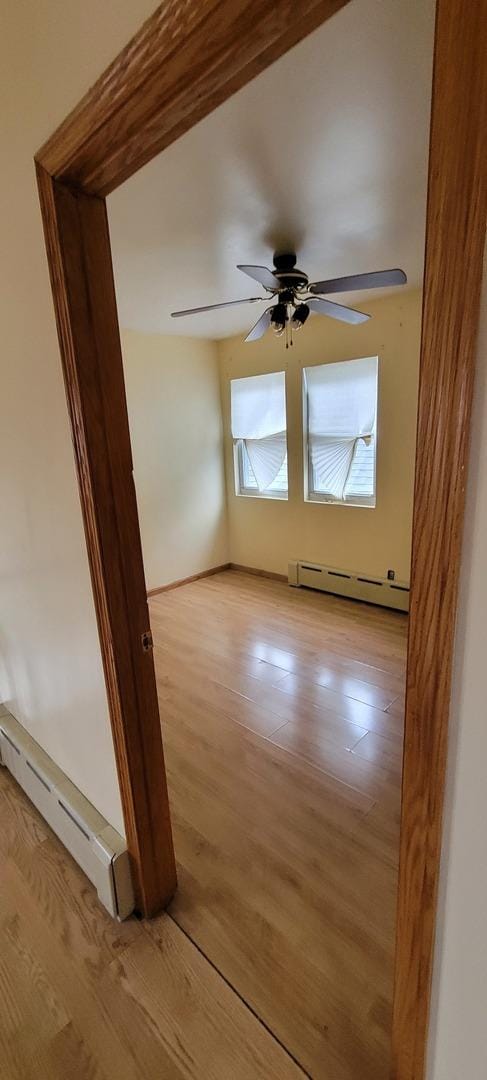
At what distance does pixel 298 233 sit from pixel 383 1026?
2.89 meters

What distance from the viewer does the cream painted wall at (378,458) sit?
3.36 metres

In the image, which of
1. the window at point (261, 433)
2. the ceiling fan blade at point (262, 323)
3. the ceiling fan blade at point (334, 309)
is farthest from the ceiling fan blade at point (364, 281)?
the window at point (261, 433)

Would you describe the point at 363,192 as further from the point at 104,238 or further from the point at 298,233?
the point at 104,238

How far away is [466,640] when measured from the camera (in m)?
0.57

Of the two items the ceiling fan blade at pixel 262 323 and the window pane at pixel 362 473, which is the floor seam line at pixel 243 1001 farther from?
the window pane at pixel 362 473

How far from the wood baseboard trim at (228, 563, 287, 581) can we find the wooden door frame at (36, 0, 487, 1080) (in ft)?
10.8

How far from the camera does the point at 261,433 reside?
4391 mm

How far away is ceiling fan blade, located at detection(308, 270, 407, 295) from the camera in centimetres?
205

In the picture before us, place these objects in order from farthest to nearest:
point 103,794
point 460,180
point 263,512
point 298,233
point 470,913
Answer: point 263,512 → point 298,233 → point 103,794 → point 470,913 → point 460,180

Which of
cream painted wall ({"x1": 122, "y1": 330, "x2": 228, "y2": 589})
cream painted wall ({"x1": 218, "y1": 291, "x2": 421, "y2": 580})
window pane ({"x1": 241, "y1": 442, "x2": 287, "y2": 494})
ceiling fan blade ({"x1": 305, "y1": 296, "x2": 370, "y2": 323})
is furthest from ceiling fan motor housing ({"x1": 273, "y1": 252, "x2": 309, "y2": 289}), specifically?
window pane ({"x1": 241, "y1": 442, "x2": 287, "y2": 494})

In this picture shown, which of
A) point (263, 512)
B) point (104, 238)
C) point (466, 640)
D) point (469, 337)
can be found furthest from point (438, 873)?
point (263, 512)

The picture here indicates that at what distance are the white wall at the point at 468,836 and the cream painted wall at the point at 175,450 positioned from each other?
3761mm

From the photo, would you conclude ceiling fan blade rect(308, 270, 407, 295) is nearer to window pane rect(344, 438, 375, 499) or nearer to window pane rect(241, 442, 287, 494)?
window pane rect(344, 438, 375, 499)

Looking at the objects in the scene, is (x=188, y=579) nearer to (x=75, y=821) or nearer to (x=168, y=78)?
(x=75, y=821)
